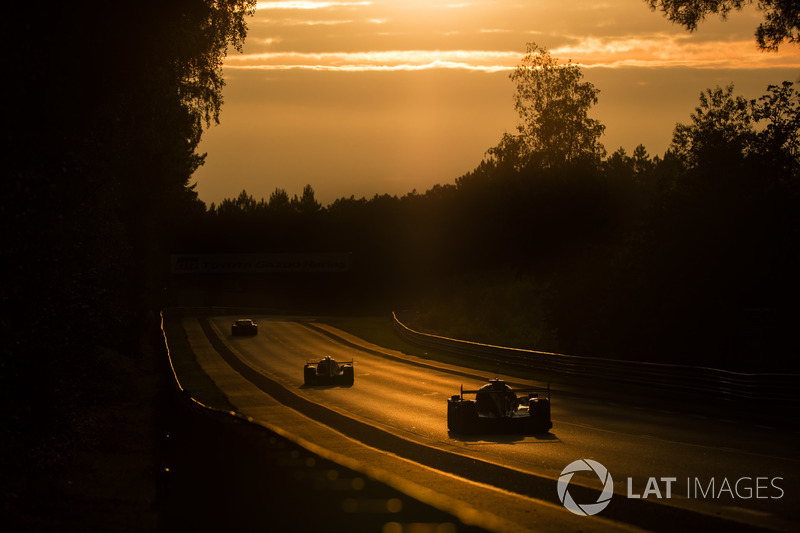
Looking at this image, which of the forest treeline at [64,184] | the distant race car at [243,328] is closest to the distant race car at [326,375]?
the forest treeline at [64,184]

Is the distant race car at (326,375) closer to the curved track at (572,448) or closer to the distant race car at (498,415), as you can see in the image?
the curved track at (572,448)

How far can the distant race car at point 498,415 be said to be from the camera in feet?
64.1

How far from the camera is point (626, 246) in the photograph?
162ft

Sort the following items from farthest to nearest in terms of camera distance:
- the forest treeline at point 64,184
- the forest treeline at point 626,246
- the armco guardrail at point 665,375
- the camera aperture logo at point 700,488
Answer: the forest treeline at point 626,246 < the armco guardrail at point 665,375 < the forest treeline at point 64,184 < the camera aperture logo at point 700,488

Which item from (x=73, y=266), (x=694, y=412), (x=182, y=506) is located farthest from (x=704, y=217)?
(x=182, y=506)

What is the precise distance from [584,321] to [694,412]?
2802cm

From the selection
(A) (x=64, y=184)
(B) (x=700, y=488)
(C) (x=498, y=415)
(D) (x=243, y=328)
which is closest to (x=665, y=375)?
(C) (x=498, y=415)

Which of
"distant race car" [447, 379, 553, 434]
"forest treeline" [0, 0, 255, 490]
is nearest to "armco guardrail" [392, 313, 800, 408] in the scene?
"distant race car" [447, 379, 553, 434]

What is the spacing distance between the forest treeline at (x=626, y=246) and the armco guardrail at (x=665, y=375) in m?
1.35

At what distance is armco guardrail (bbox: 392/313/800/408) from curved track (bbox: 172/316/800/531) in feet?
5.74

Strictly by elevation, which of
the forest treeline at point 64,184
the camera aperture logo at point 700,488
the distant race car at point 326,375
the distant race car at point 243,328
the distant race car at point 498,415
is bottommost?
the distant race car at point 243,328

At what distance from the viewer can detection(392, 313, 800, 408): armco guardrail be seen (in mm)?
22172

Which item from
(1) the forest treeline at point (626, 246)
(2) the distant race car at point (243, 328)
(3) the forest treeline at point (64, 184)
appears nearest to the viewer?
(3) the forest treeline at point (64, 184)

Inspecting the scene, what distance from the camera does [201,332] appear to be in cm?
6806
